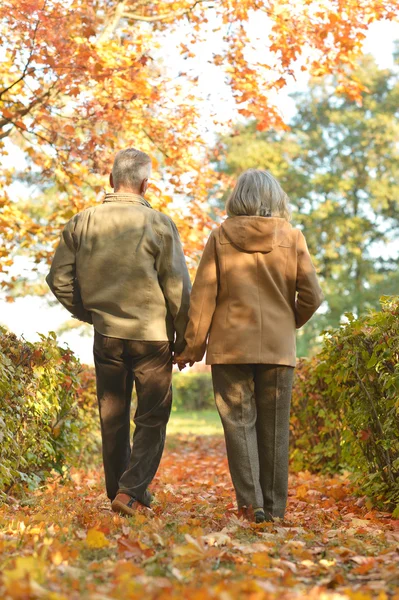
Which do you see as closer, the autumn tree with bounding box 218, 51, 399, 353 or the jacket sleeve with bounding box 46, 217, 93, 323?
the jacket sleeve with bounding box 46, 217, 93, 323

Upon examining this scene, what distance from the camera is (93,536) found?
10.4 ft

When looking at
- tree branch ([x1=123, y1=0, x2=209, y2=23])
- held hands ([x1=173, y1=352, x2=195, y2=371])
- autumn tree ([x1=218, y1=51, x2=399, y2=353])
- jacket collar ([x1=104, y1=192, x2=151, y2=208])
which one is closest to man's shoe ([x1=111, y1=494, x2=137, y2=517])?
held hands ([x1=173, y1=352, x2=195, y2=371])

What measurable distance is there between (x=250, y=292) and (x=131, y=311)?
0.68 metres

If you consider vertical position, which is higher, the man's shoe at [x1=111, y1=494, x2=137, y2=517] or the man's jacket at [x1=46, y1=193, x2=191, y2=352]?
the man's jacket at [x1=46, y1=193, x2=191, y2=352]

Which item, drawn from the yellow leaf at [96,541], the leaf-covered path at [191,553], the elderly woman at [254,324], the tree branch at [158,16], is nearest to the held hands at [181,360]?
the elderly woman at [254,324]

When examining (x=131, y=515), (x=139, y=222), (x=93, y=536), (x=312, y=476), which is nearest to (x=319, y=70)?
(x=312, y=476)

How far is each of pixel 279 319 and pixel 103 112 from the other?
15.8ft

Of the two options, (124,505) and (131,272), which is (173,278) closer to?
(131,272)

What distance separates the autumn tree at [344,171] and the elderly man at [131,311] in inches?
1096

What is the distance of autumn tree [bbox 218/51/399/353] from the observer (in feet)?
107

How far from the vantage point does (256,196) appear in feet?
14.3

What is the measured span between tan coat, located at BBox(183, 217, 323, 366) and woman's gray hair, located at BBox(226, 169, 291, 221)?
0.08 m

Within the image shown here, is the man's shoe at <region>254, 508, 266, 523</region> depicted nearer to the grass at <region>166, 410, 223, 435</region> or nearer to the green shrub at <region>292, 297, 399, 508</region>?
the green shrub at <region>292, 297, 399, 508</region>

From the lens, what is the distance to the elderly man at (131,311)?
4344mm
